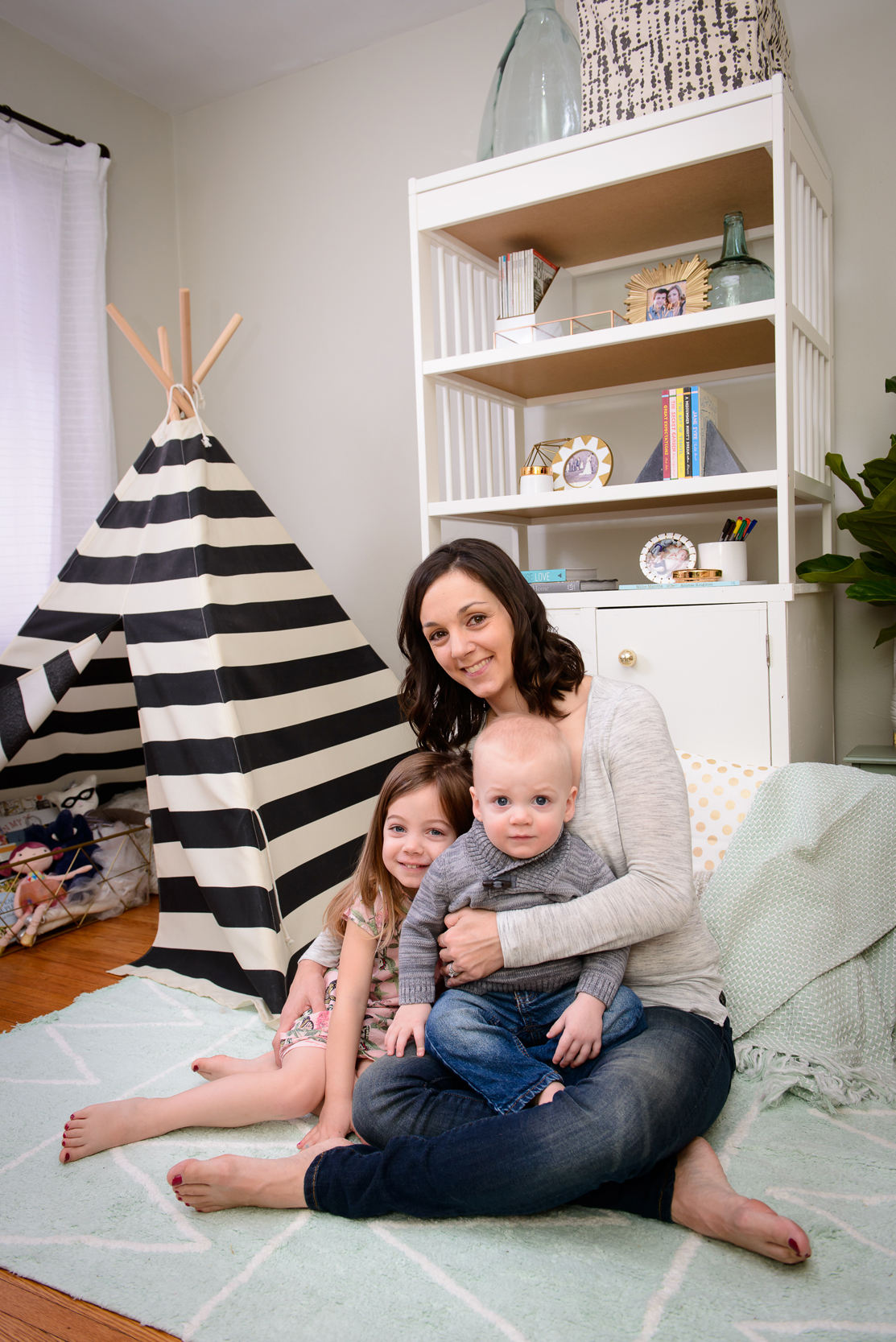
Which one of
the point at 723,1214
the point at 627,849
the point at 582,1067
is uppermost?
the point at 627,849

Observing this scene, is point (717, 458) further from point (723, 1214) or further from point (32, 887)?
point (32, 887)

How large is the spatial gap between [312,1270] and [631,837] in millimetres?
627

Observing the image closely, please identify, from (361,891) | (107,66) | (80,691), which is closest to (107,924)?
(80,691)

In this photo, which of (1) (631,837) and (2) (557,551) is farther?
(2) (557,551)

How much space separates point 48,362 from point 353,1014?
2270 mm

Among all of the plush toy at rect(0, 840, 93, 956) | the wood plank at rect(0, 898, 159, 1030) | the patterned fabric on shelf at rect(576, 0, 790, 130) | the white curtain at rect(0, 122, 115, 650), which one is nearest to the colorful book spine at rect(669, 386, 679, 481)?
the patterned fabric on shelf at rect(576, 0, 790, 130)

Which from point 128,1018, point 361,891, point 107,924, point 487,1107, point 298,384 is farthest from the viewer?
point 298,384

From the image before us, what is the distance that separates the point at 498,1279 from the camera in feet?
3.26

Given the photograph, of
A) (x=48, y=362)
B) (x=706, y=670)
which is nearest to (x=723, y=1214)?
(x=706, y=670)

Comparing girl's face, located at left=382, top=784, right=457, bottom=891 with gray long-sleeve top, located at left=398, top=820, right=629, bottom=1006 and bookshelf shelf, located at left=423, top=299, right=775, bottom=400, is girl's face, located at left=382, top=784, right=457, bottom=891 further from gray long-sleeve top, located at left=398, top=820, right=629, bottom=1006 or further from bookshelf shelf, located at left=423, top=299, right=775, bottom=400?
bookshelf shelf, located at left=423, top=299, right=775, bottom=400

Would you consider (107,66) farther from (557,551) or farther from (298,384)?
(557,551)

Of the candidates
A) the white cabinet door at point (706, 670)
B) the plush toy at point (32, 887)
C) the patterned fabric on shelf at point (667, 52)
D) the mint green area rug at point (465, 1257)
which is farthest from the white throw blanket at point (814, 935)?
the plush toy at point (32, 887)

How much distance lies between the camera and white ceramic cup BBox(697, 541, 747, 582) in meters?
1.89

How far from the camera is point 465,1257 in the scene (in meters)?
1.03
